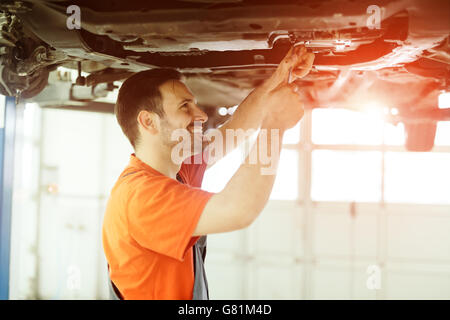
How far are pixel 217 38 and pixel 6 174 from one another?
39.6 inches

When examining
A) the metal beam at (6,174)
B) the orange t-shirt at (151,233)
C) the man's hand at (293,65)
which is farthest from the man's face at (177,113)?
the metal beam at (6,174)

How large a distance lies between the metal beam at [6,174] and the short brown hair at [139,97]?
0.62m

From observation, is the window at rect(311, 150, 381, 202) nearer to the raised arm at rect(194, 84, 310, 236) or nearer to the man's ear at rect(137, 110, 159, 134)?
the man's ear at rect(137, 110, 159, 134)

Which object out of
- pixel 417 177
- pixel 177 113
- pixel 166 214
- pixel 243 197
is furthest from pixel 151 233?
pixel 417 177

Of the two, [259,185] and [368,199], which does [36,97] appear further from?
[368,199]

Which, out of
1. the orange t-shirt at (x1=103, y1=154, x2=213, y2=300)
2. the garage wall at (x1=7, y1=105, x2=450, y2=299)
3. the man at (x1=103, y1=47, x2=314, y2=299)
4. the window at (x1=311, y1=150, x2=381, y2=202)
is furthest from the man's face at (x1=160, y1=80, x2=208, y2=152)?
the window at (x1=311, y1=150, x2=381, y2=202)

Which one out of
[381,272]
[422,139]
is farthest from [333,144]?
[422,139]

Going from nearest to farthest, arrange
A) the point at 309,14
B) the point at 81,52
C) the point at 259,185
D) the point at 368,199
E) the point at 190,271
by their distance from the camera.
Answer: the point at 259,185 < the point at 309,14 < the point at 190,271 < the point at 81,52 < the point at 368,199

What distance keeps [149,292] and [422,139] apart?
1.49 meters

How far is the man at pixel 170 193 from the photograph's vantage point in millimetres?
943

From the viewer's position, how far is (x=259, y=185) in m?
0.93

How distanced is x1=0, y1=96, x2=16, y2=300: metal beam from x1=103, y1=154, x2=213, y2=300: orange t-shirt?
673mm

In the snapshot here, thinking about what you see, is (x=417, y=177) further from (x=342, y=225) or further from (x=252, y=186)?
(x=252, y=186)

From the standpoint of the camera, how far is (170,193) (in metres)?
0.99
